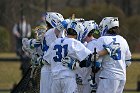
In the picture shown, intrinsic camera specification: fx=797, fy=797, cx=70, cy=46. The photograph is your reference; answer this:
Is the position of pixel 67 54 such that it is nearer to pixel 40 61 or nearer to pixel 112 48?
pixel 112 48

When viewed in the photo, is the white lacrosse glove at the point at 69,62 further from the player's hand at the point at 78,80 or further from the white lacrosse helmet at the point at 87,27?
the white lacrosse helmet at the point at 87,27

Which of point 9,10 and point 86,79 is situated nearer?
point 86,79

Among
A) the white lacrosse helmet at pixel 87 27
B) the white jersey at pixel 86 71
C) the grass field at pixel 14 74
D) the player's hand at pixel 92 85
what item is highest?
the white lacrosse helmet at pixel 87 27

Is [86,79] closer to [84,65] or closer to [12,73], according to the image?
[84,65]

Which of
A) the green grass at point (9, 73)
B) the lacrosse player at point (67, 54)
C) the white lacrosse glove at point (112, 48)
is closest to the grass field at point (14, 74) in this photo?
the green grass at point (9, 73)

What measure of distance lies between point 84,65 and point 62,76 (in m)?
0.44

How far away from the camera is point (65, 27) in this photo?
13953 mm

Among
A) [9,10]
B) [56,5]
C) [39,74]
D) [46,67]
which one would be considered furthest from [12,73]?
[56,5]

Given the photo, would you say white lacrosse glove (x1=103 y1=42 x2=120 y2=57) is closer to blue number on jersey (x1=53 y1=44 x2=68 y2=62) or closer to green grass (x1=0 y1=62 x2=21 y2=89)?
blue number on jersey (x1=53 y1=44 x2=68 y2=62)

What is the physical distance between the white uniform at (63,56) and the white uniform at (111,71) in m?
0.48

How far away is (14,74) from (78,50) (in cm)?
1208

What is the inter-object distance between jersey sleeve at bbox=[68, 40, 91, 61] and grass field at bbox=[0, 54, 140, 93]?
10296 mm

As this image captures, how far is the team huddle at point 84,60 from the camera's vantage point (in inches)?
521

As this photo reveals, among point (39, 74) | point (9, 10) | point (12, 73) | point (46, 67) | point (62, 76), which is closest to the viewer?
point (62, 76)
